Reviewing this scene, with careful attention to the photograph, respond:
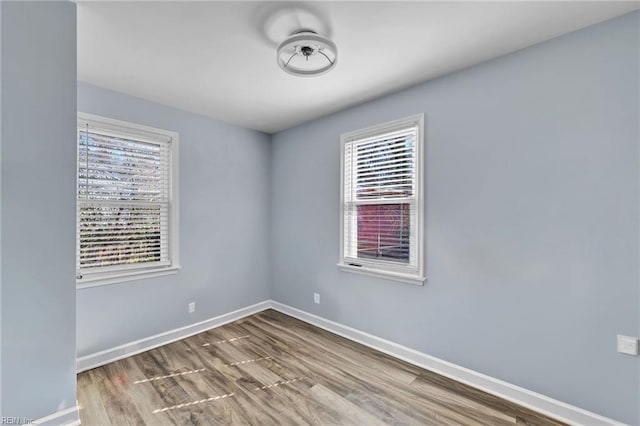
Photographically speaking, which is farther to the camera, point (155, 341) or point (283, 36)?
point (155, 341)

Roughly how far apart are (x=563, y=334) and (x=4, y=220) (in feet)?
11.0

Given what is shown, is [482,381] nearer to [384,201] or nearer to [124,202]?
[384,201]

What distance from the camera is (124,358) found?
2.60 m

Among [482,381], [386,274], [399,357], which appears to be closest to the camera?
[482,381]

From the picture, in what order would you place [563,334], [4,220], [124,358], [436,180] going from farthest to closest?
[124,358]
[436,180]
[563,334]
[4,220]

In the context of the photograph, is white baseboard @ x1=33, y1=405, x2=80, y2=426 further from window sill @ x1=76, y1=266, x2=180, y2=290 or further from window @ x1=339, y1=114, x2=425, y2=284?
window @ x1=339, y1=114, x2=425, y2=284

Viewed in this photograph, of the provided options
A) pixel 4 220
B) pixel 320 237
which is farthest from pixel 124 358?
pixel 320 237

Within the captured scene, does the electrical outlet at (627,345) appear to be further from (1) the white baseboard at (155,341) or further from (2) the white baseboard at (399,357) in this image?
(1) the white baseboard at (155,341)

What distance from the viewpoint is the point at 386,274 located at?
107 inches

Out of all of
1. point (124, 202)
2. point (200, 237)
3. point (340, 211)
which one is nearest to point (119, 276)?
point (124, 202)

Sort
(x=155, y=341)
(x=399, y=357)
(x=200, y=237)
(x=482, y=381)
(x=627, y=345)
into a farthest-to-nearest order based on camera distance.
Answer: (x=200, y=237) → (x=155, y=341) → (x=399, y=357) → (x=482, y=381) → (x=627, y=345)

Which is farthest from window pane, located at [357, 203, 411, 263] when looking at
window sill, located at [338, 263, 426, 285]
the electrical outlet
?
the electrical outlet

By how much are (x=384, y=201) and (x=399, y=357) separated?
149cm

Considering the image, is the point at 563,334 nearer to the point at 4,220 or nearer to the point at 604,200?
the point at 604,200
